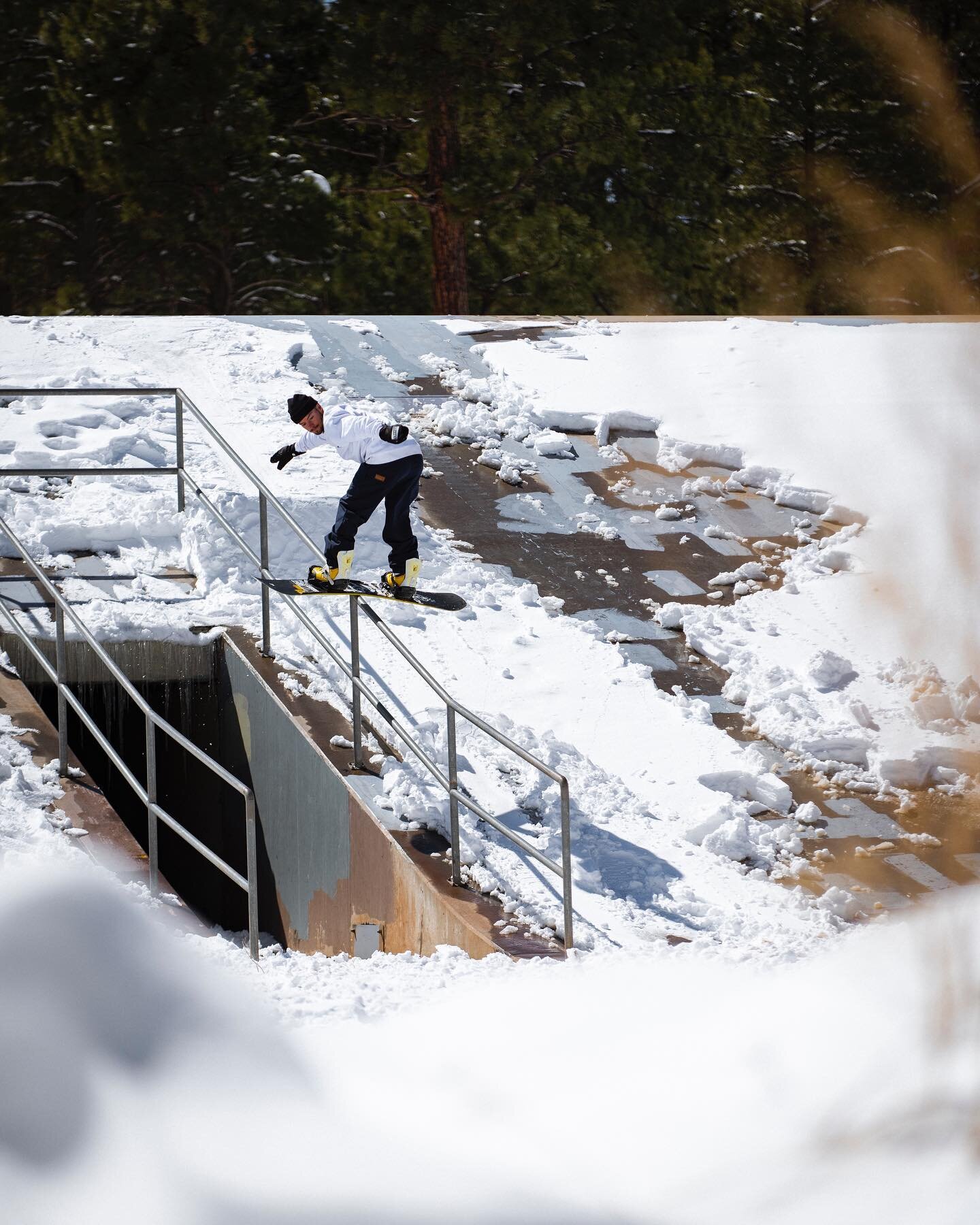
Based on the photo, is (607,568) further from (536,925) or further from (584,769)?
(536,925)

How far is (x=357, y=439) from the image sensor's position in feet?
27.0

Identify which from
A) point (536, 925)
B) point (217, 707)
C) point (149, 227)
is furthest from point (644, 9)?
point (536, 925)

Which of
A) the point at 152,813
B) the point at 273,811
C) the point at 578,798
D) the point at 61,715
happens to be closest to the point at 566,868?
the point at 578,798

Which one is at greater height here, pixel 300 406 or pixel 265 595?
pixel 300 406

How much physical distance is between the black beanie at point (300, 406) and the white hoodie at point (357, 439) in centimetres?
18

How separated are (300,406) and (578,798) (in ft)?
A: 8.59

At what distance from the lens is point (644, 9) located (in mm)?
22047

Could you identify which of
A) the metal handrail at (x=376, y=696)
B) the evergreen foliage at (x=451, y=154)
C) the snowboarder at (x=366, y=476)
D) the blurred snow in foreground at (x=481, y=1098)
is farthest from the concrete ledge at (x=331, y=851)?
the evergreen foliage at (x=451, y=154)

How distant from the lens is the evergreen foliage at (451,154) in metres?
21.5

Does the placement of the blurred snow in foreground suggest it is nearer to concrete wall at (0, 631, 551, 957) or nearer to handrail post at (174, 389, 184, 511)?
concrete wall at (0, 631, 551, 957)

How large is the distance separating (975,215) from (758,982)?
21348 mm

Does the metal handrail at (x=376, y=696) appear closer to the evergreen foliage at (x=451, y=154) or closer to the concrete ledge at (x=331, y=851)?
the concrete ledge at (x=331, y=851)

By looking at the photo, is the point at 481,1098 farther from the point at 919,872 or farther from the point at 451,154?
the point at 451,154

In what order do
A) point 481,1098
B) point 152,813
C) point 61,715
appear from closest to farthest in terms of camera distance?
point 481,1098 → point 152,813 → point 61,715
